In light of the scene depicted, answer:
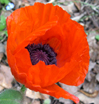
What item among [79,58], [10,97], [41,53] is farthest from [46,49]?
[10,97]

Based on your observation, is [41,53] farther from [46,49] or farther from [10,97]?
[10,97]

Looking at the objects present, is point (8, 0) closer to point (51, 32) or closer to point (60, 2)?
point (60, 2)

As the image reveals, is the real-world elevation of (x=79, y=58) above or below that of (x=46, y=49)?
above

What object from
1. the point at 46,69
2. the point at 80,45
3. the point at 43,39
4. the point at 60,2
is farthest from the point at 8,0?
the point at 46,69

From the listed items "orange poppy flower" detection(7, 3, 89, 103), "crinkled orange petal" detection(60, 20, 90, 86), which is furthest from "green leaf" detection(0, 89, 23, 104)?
"crinkled orange petal" detection(60, 20, 90, 86)

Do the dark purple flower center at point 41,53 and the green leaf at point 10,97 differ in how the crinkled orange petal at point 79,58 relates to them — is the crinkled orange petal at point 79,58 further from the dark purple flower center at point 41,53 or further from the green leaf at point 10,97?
the green leaf at point 10,97

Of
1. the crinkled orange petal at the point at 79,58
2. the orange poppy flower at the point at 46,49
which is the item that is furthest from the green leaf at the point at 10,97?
the crinkled orange petal at the point at 79,58

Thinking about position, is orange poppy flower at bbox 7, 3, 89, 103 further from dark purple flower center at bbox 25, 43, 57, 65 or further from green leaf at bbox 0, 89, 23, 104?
green leaf at bbox 0, 89, 23, 104
